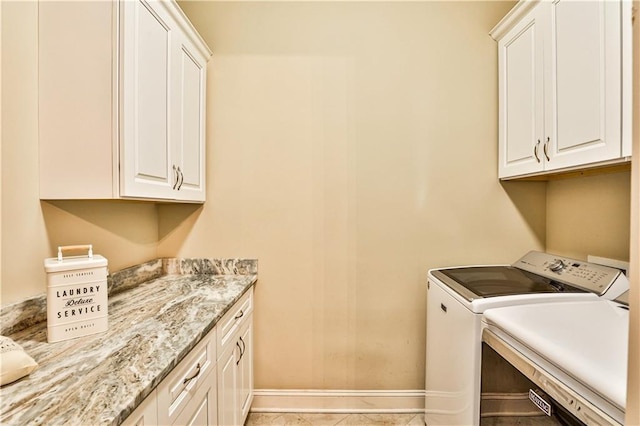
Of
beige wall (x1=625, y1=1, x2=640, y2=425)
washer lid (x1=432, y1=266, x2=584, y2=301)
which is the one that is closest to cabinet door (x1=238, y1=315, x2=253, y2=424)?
washer lid (x1=432, y1=266, x2=584, y2=301)

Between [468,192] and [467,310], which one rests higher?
[468,192]

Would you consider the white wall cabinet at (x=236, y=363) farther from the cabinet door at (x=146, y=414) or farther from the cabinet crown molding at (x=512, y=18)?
the cabinet crown molding at (x=512, y=18)

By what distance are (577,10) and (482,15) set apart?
676 mm

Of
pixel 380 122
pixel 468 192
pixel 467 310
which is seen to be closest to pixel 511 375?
pixel 467 310

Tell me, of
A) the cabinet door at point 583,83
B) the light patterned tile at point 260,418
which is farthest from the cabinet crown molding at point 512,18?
the light patterned tile at point 260,418

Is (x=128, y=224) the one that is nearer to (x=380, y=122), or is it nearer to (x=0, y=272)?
(x=0, y=272)

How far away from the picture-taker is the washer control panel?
119 cm

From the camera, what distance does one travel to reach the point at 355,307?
5.87 feet

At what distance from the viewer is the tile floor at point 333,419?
5.56 feet

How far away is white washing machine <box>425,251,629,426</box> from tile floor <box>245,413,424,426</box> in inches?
6.1

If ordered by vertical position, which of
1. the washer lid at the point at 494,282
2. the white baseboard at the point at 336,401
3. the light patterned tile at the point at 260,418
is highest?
the washer lid at the point at 494,282

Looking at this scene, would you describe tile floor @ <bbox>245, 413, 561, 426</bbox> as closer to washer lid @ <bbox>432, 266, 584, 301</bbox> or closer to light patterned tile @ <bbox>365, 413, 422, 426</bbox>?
light patterned tile @ <bbox>365, 413, 422, 426</bbox>

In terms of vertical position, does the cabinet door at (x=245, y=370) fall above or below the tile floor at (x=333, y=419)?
above

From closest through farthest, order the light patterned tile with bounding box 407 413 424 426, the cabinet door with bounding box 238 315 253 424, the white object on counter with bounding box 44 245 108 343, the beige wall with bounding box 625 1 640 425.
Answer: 1. the beige wall with bounding box 625 1 640 425
2. the white object on counter with bounding box 44 245 108 343
3. the cabinet door with bounding box 238 315 253 424
4. the light patterned tile with bounding box 407 413 424 426
